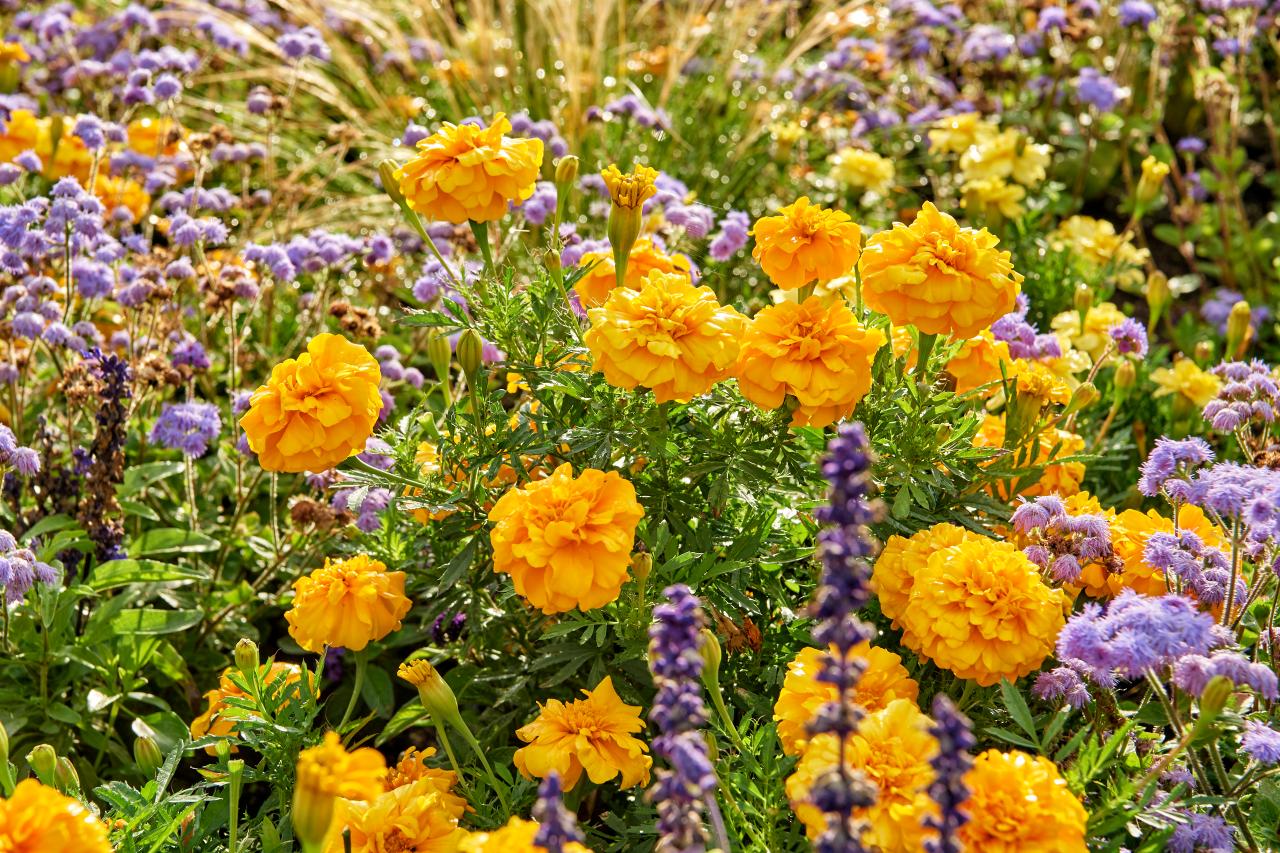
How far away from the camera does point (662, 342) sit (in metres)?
1.87

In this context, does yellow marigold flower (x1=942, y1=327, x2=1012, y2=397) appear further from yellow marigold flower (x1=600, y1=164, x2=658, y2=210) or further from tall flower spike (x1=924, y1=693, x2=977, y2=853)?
tall flower spike (x1=924, y1=693, x2=977, y2=853)

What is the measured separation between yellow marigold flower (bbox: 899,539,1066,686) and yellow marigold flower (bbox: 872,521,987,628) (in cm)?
7

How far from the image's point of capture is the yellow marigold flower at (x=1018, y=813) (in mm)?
1474

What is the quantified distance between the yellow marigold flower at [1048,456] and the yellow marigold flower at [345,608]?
3.69ft

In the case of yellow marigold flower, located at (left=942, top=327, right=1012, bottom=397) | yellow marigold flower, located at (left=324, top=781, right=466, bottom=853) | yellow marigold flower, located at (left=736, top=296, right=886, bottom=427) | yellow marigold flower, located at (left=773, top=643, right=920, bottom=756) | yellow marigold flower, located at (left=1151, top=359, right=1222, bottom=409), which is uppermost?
yellow marigold flower, located at (left=736, top=296, right=886, bottom=427)

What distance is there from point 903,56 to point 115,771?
160 inches

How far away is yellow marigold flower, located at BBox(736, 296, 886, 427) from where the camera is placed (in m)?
1.93

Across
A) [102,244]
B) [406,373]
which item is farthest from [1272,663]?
[102,244]

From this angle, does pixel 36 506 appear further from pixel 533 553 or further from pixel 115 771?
pixel 533 553

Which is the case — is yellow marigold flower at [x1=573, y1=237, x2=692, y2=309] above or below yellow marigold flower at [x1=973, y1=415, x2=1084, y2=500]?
above

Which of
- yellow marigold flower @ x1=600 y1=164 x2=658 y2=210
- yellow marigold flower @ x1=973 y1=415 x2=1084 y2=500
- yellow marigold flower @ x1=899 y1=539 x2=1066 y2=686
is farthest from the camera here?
yellow marigold flower @ x1=973 y1=415 x2=1084 y2=500

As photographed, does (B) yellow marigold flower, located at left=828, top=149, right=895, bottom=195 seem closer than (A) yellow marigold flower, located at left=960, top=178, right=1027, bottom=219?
No

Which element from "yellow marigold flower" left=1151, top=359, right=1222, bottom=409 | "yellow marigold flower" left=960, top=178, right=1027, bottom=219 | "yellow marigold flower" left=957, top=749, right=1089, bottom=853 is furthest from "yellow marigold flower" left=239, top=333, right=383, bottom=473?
"yellow marigold flower" left=960, top=178, right=1027, bottom=219

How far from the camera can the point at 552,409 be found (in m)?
2.20
